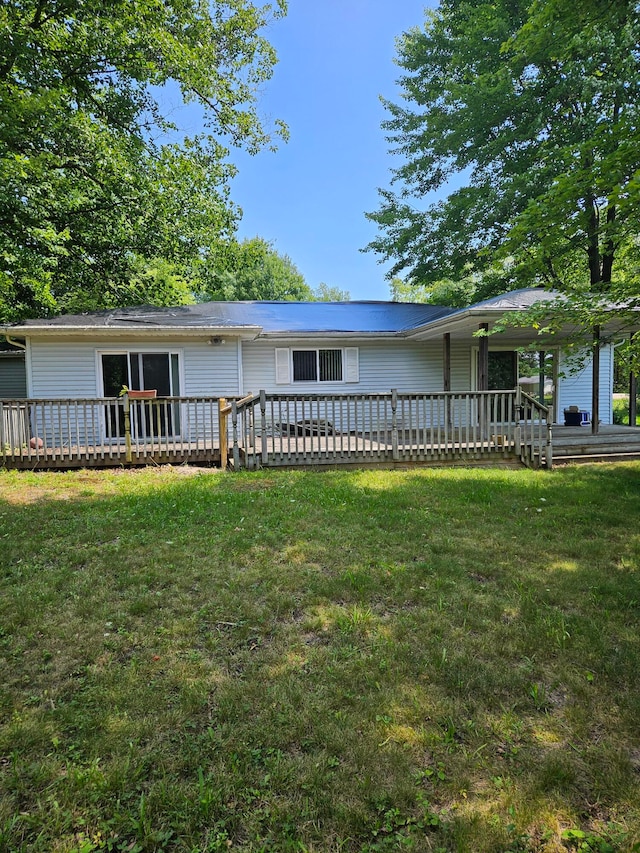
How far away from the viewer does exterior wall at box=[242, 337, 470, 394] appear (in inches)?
463

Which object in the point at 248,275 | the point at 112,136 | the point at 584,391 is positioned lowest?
the point at 584,391

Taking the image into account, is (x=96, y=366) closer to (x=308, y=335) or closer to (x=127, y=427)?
(x=127, y=427)

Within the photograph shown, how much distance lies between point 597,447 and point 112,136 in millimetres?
13637

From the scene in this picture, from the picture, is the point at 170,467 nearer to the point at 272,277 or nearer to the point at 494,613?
the point at 494,613

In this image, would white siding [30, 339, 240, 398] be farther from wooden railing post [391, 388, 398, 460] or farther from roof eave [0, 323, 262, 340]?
wooden railing post [391, 388, 398, 460]

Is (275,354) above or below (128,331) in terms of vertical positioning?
below

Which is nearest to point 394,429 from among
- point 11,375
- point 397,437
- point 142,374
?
point 397,437

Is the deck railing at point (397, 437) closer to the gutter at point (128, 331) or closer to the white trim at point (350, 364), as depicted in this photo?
the gutter at point (128, 331)

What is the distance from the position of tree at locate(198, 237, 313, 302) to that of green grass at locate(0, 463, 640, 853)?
12945 millimetres

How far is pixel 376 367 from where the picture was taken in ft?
40.5

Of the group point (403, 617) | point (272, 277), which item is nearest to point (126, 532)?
point (403, 617)

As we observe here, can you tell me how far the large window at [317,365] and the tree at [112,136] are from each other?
5589mm

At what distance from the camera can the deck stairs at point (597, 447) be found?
29.5ft

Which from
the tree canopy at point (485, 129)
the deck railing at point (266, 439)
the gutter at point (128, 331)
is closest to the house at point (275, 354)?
the gutter at point (128, 331)
